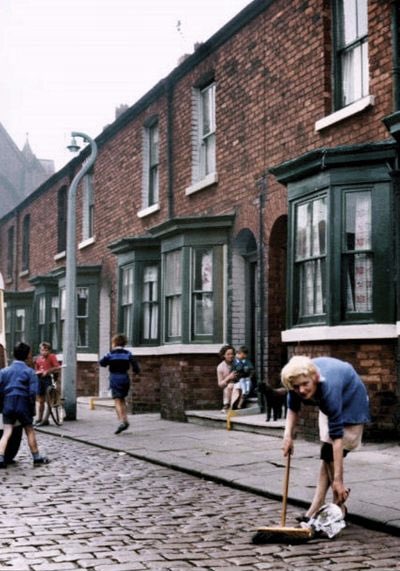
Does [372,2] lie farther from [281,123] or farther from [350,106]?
[281,123]

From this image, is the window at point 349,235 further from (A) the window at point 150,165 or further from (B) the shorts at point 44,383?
(A) the window at point 150,165

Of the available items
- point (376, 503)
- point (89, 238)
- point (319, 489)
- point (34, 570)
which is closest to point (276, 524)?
point (319, 489)

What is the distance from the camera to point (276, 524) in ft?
21.5

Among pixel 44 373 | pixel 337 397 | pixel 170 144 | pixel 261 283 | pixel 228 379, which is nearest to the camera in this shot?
pixel 337 397

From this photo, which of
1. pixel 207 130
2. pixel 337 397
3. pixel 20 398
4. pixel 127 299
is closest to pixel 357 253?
pixel 20 398

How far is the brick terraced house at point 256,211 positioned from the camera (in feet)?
36.7

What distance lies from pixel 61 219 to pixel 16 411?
55.8 ft

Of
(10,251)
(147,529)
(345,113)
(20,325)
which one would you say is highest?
(10,251)

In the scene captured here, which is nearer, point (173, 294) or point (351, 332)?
point (351, 332)

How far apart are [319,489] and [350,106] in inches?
281

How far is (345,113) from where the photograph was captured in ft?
39.6

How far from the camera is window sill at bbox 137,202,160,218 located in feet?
61.7

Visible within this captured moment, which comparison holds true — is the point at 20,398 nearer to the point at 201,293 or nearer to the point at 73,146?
the point at 201,293

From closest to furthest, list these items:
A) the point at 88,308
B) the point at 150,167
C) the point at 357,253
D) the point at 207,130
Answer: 1. the point at 357,253
2. the point at 207,130
3. the point at 150,167
4. the point at 88,308
